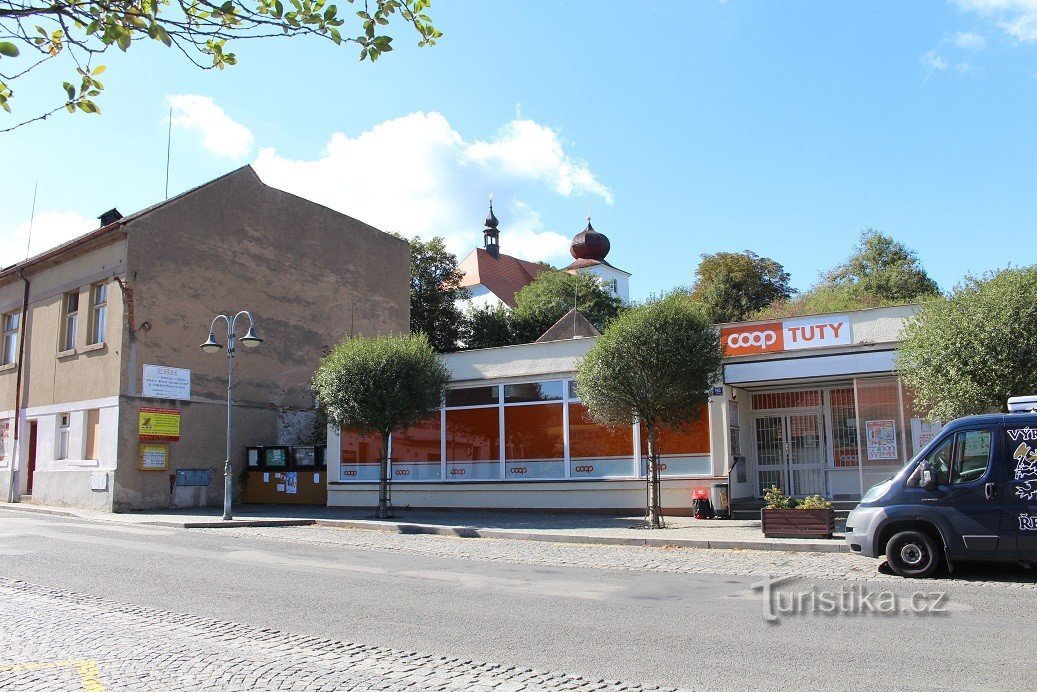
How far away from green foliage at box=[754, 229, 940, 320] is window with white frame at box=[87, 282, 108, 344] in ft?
110

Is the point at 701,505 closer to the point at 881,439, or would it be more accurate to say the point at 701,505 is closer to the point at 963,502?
the point at 881,439

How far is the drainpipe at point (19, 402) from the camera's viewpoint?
1097 inches

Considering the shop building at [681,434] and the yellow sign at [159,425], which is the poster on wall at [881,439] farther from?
the yellow sign at [159,425]

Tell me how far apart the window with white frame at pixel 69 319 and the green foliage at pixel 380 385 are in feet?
38.7

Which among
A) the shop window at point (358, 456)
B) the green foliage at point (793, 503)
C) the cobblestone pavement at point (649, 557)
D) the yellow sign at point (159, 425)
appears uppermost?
the yellow sign at point (159, 425)

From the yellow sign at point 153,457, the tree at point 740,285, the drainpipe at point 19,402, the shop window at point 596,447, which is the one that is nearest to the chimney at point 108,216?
the drainpipe at point 19,402

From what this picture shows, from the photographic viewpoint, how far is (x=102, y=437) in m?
24.9

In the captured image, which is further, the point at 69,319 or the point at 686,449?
the point at 69,319

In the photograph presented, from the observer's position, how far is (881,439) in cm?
1814

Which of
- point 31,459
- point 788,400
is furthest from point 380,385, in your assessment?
point 31,459

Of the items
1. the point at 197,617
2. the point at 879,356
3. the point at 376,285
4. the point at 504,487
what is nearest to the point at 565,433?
the point at 504,487

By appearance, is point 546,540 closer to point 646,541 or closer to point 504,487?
point 646,541

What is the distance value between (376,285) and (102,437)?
1287 cm

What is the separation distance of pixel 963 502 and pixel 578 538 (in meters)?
7.08
